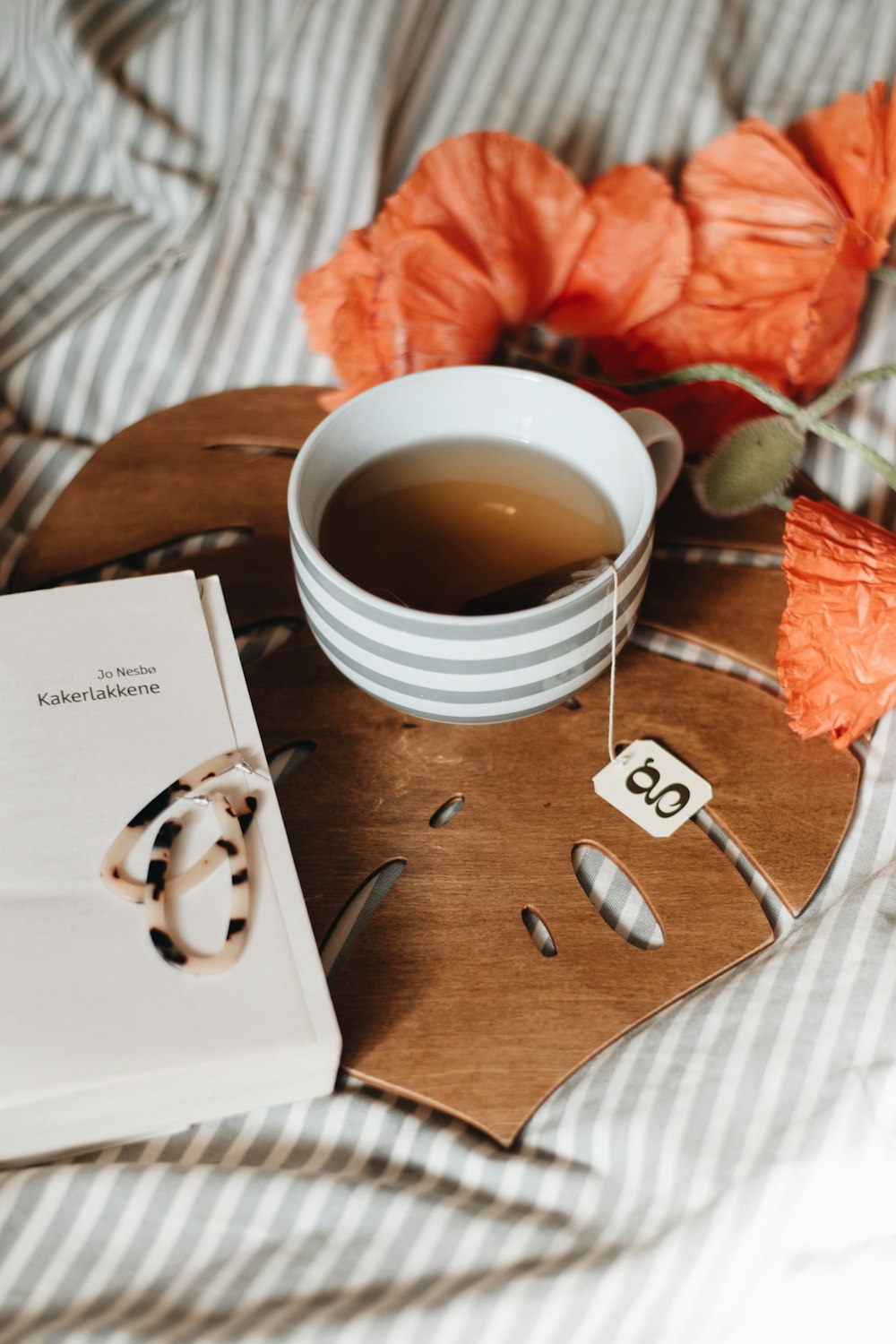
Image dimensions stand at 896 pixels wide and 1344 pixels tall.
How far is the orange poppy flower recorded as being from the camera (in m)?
0.60

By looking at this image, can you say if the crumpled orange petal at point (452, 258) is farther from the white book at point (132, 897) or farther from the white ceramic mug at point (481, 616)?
the white book at point (132, 897)

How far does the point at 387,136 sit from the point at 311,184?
0.08 meters

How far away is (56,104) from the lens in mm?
874

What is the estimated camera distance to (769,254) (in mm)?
610

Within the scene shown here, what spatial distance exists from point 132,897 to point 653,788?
0.23 meters

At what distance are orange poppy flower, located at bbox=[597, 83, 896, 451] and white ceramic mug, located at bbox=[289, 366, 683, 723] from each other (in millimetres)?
118

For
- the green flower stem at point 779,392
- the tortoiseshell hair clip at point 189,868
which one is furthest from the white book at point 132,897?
the green flower stem at point 779,392

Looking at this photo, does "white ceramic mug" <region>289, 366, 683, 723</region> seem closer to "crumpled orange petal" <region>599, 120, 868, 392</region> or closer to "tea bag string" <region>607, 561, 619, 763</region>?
"tea bag string" <region>607, 561, 619, 763</region>

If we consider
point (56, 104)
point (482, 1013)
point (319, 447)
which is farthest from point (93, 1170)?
point (56, 104)

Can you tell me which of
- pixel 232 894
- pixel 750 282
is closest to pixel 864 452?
pixel 750 282

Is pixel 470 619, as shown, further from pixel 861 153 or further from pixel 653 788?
pixel 861 153

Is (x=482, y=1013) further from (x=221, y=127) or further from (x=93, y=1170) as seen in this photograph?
(x=221, y=127)

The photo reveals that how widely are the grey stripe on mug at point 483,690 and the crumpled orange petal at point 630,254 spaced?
0.77 ft

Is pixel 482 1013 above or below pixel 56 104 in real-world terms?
below
